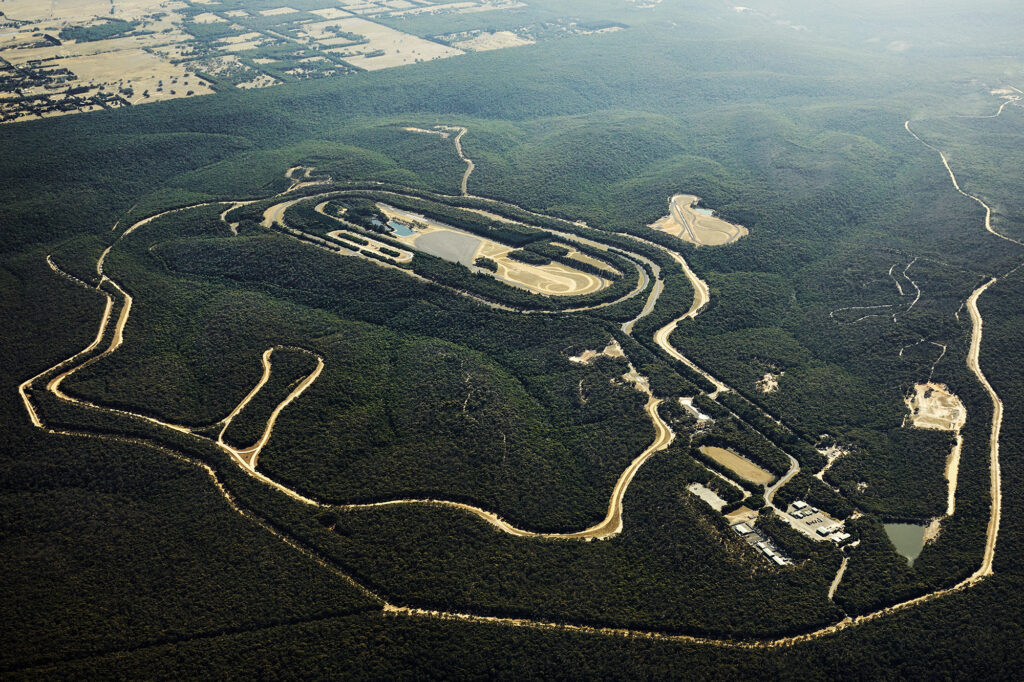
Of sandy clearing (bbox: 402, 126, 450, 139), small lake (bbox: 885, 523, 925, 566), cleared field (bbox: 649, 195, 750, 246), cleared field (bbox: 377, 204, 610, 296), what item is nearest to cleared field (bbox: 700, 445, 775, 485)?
small lake (bbox: 885, 523, 925, 566)

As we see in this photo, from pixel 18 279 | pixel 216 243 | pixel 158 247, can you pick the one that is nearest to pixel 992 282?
pixel 216 243

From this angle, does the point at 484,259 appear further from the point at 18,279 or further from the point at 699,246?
the point at 18,279

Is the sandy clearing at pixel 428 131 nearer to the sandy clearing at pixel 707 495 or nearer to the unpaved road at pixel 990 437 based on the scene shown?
the unpaved road at pixel 990 437

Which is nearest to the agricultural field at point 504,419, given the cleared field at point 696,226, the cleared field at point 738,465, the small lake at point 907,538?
the small lake at point 907,538

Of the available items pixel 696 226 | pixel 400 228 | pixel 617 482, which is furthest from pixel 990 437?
pixel 400 228

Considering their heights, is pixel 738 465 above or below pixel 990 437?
below

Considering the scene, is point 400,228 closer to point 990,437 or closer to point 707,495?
point 707,495
